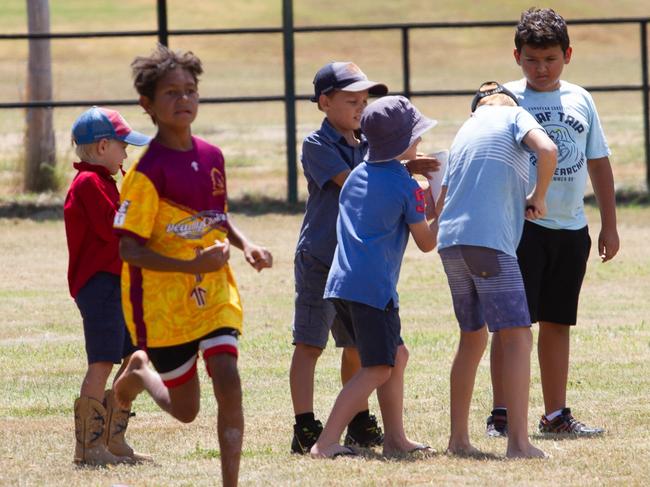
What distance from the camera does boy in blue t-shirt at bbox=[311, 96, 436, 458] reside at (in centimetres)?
614

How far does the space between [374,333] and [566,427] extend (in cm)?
123

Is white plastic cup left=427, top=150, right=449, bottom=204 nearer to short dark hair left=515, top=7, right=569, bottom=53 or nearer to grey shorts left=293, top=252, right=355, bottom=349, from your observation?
grey shorts left=293, top=252, right=355, bottom=349

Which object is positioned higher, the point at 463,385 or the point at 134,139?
the point at 134,139

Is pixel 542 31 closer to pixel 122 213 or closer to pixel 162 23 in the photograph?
A: pixel 122 213

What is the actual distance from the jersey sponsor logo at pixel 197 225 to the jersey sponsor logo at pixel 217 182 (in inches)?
3.0

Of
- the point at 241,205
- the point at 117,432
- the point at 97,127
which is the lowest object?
the point at 241,205

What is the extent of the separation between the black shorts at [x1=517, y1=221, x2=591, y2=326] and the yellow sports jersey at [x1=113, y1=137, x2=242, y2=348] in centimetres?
191

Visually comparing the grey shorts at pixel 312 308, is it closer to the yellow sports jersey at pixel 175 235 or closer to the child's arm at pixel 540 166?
the child's arm at pixel 540 166

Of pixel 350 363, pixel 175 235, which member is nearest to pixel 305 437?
pixel 350 363

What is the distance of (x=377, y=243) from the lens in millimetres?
6172

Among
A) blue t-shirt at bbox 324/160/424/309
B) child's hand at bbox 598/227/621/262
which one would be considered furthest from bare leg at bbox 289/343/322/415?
child's hand at bbox 598/227/621/262

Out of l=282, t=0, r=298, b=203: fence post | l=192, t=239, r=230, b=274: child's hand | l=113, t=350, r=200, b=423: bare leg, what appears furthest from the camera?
l=282, t=0, r=298, b=203: fence post

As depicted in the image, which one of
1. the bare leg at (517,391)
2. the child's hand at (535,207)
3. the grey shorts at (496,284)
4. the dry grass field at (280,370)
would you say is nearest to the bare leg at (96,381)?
the dry grass field at (280,370)

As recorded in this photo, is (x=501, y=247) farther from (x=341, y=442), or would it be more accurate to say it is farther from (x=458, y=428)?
(x=341, y=442)
